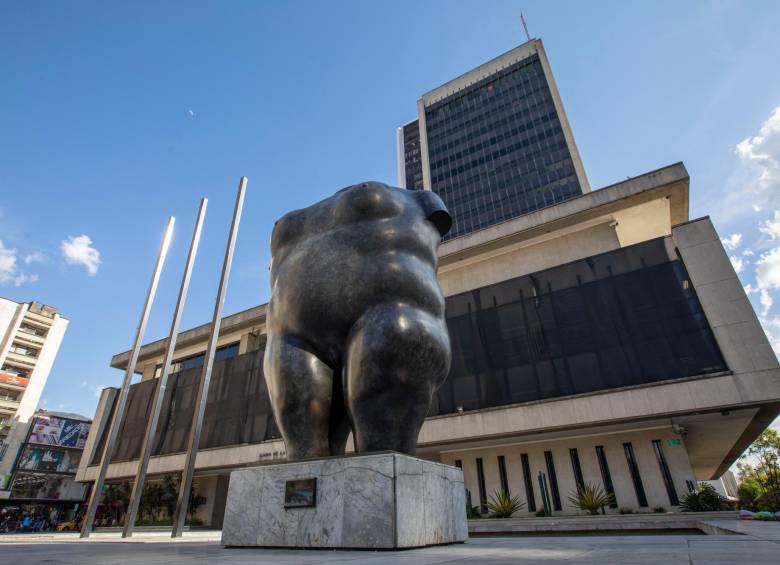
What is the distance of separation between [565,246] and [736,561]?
22.1m

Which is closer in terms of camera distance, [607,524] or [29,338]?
[607,524]

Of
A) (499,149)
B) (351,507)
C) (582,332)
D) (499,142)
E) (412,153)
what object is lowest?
(351,507)

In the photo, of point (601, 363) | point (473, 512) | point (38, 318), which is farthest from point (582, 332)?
point (38, 318)

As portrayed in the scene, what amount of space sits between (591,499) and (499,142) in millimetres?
56162

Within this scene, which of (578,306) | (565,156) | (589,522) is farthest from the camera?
(565,156)

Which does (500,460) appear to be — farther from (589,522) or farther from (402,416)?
(402,416)

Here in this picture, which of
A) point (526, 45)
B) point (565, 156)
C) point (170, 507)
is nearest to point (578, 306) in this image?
point (170, 507)

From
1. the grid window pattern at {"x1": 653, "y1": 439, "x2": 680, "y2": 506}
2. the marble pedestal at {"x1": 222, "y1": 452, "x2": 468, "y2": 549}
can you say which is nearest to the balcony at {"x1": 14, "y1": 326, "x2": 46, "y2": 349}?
the grid window pattern at {"x1": 653, "y1": 439, "x2": 680, "y2": 506}

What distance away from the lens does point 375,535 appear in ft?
7.95

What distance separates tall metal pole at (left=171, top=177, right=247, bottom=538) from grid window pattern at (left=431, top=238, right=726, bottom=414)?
1111 cm

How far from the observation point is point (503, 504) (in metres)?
17.0

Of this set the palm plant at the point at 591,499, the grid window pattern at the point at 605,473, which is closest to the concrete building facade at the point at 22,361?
the palm plant at the point at 591,499

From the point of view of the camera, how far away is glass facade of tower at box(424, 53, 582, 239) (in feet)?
188

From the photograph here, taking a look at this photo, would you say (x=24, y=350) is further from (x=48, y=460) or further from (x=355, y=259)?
(x=355, y=259)
